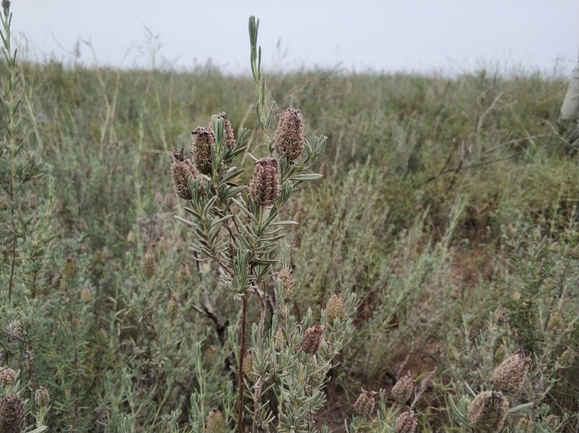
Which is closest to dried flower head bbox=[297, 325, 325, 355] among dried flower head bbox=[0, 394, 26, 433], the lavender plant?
the lavender plant

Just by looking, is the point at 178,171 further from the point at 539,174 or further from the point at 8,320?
the point at 539,174

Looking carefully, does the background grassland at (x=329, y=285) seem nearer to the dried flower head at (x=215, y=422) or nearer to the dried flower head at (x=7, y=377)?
the dried flower head at (x=215, y=422)

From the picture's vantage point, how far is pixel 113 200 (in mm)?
2697

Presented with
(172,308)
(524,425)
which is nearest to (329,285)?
(172,308)

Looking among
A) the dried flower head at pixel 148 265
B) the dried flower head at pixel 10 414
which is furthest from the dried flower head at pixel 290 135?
the dried flower head at pixel 148 265

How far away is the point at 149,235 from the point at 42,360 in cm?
57

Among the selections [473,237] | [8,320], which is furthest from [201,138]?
[473,237]

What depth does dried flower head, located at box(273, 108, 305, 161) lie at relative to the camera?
0.69m

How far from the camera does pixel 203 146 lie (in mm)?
717

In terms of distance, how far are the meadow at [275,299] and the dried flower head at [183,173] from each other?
0.03 meters

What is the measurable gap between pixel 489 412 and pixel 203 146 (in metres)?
0.55

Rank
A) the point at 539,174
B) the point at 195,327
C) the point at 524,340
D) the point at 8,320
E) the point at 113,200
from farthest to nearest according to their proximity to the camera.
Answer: the point at 539,174, the point at 113,200, the point at 524,340, the point at 195,327, the point at 8,320

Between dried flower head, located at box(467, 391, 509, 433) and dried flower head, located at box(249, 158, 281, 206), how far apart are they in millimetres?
396

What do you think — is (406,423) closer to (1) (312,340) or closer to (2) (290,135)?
(1) (312,340)
